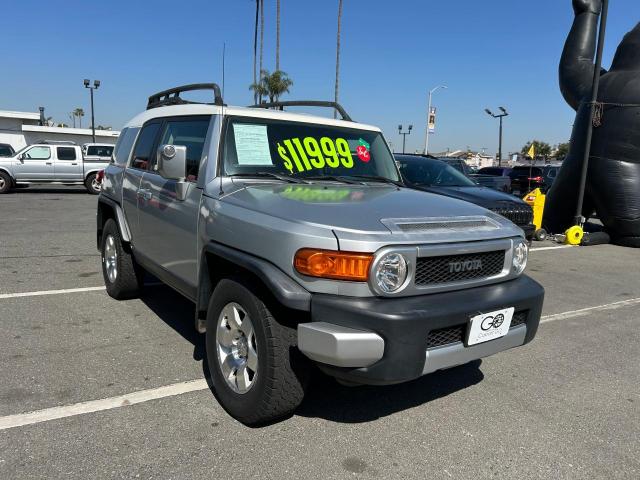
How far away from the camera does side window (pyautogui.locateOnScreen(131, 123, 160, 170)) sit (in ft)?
15.0

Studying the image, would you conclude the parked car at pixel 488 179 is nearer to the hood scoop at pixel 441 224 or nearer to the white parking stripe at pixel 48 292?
the white parking stripe at pixel 48 292

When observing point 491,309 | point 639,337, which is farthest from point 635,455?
point 639,337

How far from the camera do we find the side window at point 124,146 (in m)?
5.17

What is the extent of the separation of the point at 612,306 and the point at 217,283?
504 centimetres

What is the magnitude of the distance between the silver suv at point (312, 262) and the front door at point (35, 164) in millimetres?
16599

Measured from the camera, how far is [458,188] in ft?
28.3

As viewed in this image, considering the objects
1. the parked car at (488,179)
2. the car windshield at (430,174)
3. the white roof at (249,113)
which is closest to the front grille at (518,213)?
the car windshield at (430,174)

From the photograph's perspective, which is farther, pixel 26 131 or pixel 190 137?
pixel 26 131

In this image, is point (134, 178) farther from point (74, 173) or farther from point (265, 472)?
point (74, 173)

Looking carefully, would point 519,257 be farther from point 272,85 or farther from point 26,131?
point 26,131

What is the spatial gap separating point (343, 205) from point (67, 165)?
725 inches

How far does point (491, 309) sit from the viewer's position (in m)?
2.79

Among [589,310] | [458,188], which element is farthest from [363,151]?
[458,188]

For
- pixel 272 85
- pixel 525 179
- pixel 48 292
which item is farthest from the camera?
pixel 272 85
